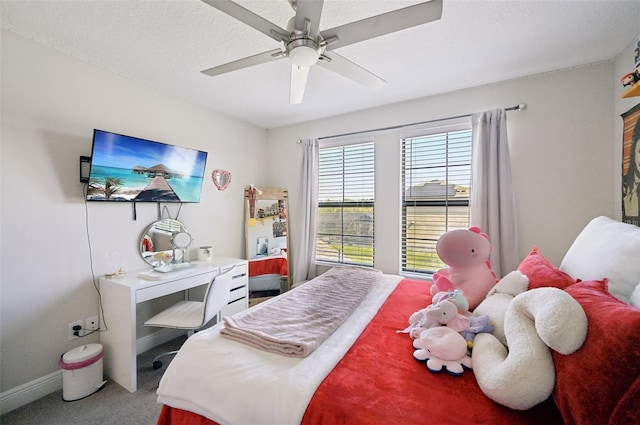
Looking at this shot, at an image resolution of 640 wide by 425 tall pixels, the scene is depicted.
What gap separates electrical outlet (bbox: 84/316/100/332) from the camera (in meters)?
1.98

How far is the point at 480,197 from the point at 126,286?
2.96 metres

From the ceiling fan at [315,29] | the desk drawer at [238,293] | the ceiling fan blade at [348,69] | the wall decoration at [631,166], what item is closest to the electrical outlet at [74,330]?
the desk drawer at [238,293]

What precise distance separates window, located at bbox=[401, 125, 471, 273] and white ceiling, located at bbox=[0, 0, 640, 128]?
53 cm

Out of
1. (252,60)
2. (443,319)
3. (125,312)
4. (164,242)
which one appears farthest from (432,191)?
(125,312)

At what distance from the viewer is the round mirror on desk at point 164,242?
7.79 feet

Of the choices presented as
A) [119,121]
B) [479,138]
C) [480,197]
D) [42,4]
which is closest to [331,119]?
[479,138]

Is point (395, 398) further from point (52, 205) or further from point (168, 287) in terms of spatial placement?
point (52, 205)

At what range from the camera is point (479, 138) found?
232 cm

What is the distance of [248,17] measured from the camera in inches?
44.3

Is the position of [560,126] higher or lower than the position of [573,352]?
higher

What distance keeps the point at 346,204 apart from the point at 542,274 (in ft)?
7.24

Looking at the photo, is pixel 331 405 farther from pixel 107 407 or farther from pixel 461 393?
pixel 107 407

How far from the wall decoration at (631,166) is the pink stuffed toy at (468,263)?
1.01 metres

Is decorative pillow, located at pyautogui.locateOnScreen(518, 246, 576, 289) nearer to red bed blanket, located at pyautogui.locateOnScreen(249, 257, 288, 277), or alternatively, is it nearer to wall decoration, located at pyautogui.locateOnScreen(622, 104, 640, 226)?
wall decoration, located at pyautogui.locateOnScreen(622, 104, 640, 226)
